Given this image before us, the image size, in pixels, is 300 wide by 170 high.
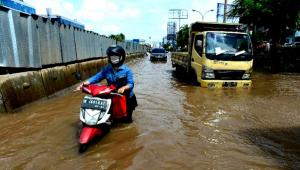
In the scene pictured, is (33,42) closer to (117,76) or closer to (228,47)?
(117,76)

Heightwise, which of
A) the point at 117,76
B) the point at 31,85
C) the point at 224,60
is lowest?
the point at 31,85

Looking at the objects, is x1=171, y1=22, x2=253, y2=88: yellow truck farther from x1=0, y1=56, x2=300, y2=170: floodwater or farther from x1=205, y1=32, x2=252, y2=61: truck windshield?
x1=0, y1=56, x2=300, y2=170: floodwater

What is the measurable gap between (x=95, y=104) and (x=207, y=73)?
296 inches

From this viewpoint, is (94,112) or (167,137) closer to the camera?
(94,112)

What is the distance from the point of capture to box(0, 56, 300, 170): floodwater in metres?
5.05

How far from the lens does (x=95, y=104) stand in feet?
17.6

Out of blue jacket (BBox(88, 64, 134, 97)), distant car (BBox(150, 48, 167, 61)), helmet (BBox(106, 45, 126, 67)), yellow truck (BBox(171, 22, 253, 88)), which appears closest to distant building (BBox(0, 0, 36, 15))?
yellow truck (BBox(171, 22, 253, 88))

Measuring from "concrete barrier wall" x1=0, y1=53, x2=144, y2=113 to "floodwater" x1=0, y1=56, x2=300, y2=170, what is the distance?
23 cm

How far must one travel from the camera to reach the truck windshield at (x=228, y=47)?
12.2m

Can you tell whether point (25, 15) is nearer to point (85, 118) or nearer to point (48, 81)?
point (48, 81)

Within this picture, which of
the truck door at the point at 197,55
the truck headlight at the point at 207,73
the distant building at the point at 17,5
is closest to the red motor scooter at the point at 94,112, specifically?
the truck headlight at the point at 207,73

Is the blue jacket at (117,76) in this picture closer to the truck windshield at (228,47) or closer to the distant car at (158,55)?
the truck windshield at (228,47)

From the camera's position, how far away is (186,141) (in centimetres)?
619

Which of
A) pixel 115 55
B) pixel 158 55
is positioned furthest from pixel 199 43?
pixel 158 55
